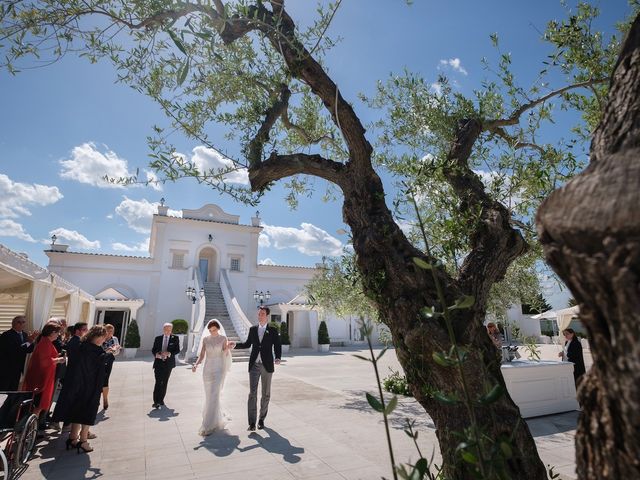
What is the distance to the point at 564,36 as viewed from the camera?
4.14 meters

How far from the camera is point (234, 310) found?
902 inches

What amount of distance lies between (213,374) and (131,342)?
17.3 m

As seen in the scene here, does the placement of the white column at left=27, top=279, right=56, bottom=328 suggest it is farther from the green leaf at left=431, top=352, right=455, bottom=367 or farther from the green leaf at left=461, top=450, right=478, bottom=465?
the green leaf at left=461, top=450, right=478, bottom=465

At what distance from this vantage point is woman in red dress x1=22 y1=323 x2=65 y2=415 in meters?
5.44

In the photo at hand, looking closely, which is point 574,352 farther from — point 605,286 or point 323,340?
point 323,340

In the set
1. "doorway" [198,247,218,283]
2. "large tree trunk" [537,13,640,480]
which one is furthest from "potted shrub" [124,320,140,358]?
"large tree trunk" [537,13,640,480]

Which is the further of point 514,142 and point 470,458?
point 514,142

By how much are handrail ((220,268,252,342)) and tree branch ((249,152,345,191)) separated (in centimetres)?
1650

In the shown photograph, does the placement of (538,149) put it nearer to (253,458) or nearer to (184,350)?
(253,458)

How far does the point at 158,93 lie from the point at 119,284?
23.5m

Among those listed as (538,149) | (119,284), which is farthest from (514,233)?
(119,284)

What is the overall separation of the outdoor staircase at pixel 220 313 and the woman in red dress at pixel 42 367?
1330 centimetres

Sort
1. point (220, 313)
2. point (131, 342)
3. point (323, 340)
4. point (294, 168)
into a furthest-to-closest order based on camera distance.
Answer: point (323, 340) → point (220, 313) → point (131, 342) → point (294, 168)

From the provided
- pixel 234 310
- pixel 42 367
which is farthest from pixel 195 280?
pixel 42 367
